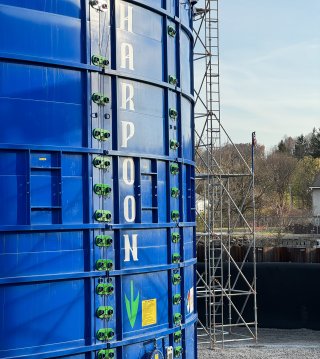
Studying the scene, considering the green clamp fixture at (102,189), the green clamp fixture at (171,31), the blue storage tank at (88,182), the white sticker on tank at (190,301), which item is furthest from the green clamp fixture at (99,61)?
the white sticker on tank at (190,301)

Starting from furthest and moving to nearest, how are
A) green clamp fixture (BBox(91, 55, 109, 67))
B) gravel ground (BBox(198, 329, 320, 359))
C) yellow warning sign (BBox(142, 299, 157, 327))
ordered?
gravel ground (BBox(198, 329, 320, 359))
yellow warning sign (BBox(142, 299, 157, 327))
green clamp fixture (BBox(91, 55, 109, 67))

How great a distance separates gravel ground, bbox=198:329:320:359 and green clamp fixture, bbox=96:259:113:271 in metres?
9.60

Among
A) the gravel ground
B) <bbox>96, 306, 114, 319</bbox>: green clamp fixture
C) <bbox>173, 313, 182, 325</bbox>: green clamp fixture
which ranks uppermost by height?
<bbox>96, 306, 114, 319</bbox>: green clamp fixture

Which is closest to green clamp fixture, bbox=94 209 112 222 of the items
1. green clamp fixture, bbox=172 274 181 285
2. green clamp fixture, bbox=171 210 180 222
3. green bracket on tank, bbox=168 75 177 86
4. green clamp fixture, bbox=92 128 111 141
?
green clamp fixture, bbox=92 128 111 141

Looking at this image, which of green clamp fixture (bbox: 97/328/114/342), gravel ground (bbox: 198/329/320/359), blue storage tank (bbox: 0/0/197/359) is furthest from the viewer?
gravel ground (bbox: 198/329/320/359)

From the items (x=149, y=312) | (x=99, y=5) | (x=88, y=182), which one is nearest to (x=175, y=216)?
(x=149, y=312)

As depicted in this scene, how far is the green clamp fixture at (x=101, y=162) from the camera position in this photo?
11047mm

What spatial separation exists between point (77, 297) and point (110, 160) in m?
2.22

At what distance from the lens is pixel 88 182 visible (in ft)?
35.8

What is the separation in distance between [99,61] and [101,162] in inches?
63.2

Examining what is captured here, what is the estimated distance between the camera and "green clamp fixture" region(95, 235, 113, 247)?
434 inches

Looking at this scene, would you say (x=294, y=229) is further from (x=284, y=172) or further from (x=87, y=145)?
(x=87, y=145)

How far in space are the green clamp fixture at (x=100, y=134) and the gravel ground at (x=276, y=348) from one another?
34.5ft

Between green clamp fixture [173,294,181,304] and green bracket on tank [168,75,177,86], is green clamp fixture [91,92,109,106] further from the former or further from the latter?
green clamp fixture [173,294,181,304]
